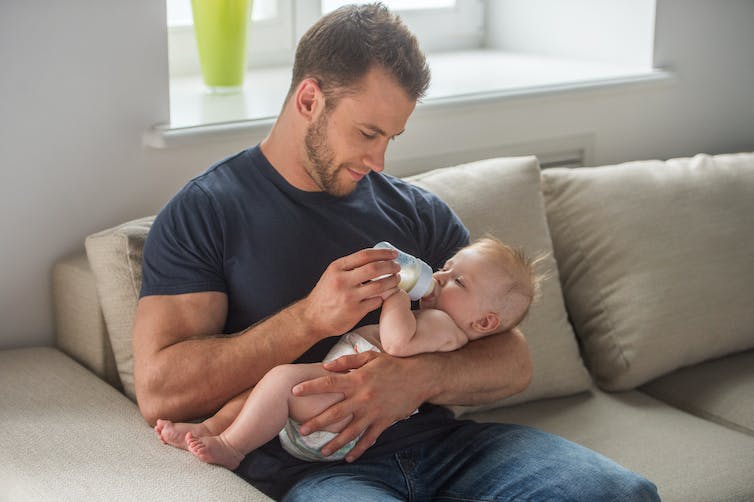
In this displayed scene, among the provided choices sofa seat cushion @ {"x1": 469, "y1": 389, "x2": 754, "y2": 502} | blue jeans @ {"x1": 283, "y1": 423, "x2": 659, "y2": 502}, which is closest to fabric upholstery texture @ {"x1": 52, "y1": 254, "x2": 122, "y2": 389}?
blue jeans @ {"x1": 283, "y1": 423, "x2": 659, "y2": 502}

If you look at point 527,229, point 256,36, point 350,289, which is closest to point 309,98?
point 350,289

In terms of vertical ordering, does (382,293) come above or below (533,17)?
below

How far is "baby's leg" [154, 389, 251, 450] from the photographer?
1.70 metres

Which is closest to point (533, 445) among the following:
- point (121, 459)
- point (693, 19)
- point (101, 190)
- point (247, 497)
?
point (247, 497)

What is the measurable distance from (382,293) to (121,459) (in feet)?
1.61

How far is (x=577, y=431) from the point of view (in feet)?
7.23

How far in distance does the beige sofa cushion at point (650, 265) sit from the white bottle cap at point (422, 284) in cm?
74

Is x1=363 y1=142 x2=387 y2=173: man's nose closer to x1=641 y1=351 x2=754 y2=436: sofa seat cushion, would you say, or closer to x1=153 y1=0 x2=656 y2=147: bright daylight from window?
x1=153 y1=0 x2=656 y2=147: bright daylight from window

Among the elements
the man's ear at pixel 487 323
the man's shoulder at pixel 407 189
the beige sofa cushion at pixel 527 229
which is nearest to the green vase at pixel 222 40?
the beige sofa cushion at pixel 527 229

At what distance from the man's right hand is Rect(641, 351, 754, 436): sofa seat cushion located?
0.96 m

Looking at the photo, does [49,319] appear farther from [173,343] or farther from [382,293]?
[382,293]

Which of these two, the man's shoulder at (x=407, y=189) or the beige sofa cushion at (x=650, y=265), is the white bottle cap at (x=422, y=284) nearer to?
the man's shoulder at (x=407, y=189)

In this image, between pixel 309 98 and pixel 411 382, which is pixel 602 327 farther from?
pixel 309 98

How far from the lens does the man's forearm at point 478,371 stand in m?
1.85
